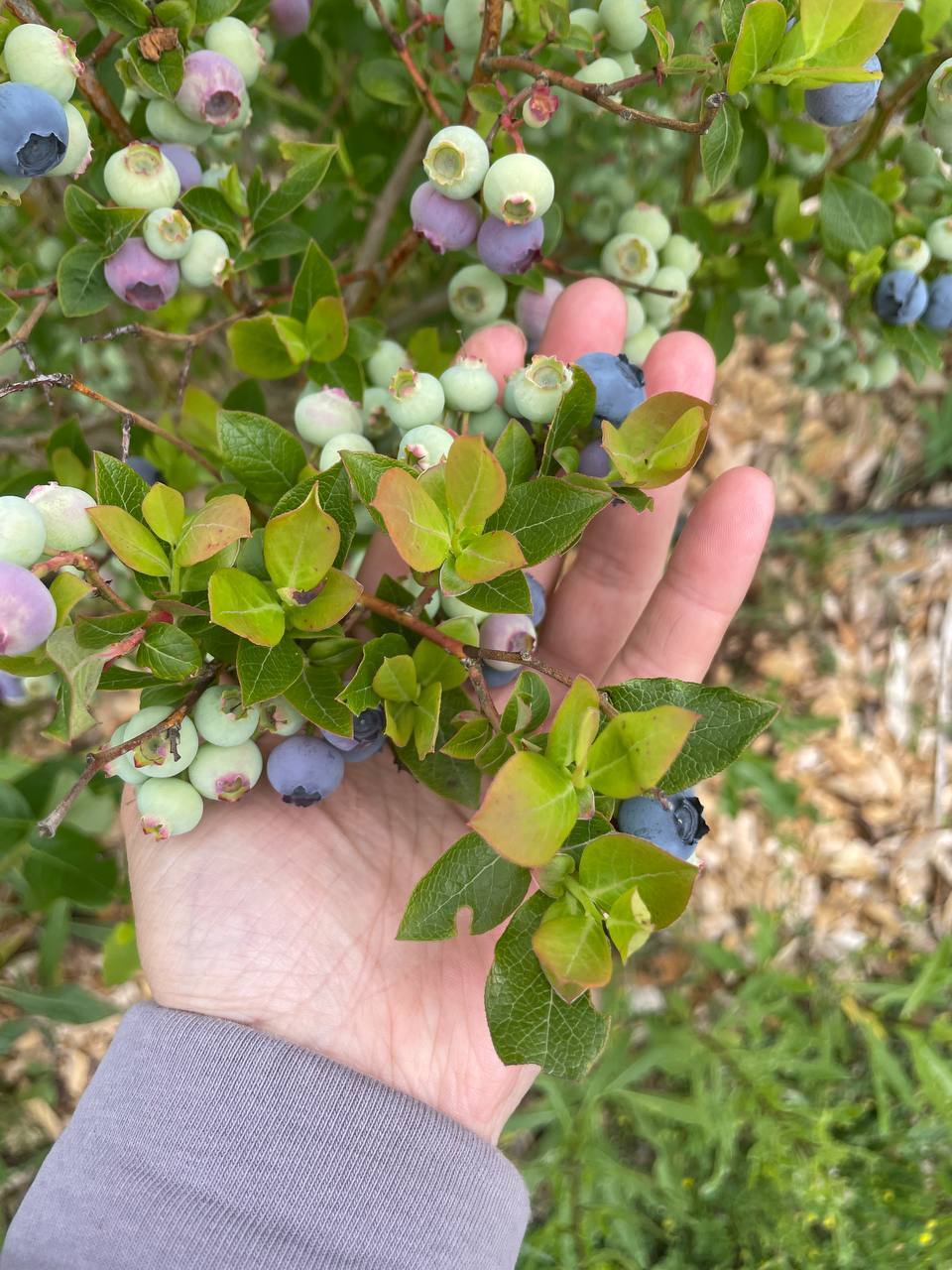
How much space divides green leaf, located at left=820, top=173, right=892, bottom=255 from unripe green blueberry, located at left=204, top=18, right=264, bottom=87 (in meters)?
0.70

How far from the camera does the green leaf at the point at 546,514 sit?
2.79ft

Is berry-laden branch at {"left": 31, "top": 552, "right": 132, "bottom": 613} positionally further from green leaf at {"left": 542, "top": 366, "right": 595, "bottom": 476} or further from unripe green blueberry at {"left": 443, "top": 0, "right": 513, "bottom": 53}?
unripe green blueberry at {"left": 443, "top": 0, "right": 513, "bottom": 53}

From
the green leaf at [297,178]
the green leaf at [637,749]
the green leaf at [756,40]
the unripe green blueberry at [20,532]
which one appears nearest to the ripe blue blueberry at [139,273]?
the green leaf at [297,178]

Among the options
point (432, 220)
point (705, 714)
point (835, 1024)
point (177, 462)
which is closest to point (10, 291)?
→ point (177, 462)

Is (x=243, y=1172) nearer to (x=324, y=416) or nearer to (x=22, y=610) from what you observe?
(x=22, y=610)

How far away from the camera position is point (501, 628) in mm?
1050

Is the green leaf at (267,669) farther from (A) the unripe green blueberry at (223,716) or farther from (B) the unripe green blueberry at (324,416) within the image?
(B) the unripe green blueberry at (324,416)

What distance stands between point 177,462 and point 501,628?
1.89ft

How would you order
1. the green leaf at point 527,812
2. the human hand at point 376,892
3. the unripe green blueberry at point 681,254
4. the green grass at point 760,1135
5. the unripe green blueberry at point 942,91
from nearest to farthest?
the green leaf at point 527,812 < the unripe green blueberry at point 942,91 < the human hand at point 376,892 < the unripe green blueberry at point 681,254 < the green grass at point 760,1135

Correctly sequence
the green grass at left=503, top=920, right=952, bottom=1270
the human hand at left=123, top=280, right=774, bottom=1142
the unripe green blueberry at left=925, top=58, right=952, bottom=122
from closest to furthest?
the unripe green blueberry at left=925, top=58, right=952, bottom=122, the human hand at left=123, top=280, right=774, bottom=1142, the green grass at left=503, top=920, right=952, bottom=1270

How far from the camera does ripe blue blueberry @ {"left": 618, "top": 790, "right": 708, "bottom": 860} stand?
843 millimetres

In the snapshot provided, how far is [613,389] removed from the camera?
1.01 metres

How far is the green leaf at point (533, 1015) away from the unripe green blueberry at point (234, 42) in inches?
34.4

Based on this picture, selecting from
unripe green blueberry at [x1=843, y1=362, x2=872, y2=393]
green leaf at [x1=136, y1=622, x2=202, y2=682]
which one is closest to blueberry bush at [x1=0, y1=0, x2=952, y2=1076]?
green leaf at [x1=136, y1=622, x2=202, y2=682]
